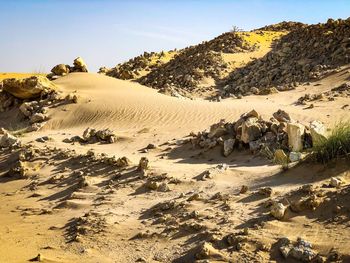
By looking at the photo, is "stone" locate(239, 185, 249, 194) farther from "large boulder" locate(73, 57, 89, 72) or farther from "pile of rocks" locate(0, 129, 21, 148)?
"large boulder" locate(73, 57, 89, 72)

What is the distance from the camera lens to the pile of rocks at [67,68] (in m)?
14.5

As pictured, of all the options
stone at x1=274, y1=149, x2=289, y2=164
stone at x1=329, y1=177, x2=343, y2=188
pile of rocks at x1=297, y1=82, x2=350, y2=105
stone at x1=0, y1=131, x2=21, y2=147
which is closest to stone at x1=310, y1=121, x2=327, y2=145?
stone at x1=274, y1=149, x2=289, y2=164

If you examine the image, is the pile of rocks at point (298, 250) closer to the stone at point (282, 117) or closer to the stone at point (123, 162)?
the stone at point (123, 162)

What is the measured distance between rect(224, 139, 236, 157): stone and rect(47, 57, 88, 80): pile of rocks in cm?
836

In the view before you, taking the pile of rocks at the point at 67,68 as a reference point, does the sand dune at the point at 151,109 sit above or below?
below

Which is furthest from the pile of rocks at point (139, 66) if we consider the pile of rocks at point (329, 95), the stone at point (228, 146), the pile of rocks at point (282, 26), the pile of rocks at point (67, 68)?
the stone at point (228, 146)

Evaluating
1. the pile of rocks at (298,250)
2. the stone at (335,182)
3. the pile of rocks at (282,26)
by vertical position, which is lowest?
the pile of rocks at (298,250)

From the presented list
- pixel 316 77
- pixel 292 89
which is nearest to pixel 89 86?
pixel 292 89

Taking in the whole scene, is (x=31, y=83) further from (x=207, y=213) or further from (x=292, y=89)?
(x=207, y=213)

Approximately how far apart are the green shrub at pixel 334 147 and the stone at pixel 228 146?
181 centimetres

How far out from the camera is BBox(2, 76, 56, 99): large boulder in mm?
12344

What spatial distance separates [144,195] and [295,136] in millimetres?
2153

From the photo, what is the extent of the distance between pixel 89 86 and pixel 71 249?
29.3 ft

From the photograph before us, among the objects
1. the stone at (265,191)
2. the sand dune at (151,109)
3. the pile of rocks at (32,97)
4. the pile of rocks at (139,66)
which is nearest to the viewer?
the stone at (265,191)
